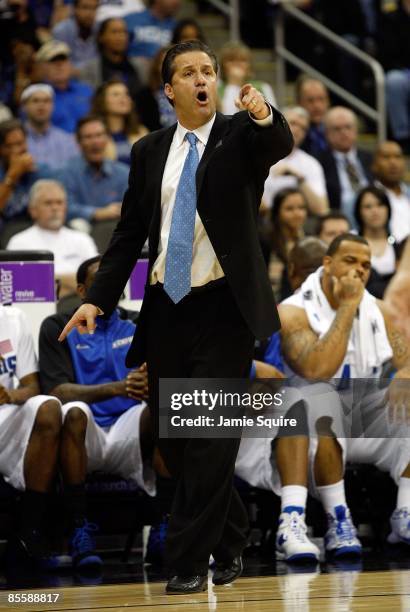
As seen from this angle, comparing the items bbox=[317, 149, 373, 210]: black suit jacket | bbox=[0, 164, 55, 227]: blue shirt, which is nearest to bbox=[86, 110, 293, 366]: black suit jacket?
bbox=[0, 164, 55, 227]: blue shirt

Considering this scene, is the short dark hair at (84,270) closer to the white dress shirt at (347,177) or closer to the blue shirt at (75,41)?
the white dress shirt at (347,177)

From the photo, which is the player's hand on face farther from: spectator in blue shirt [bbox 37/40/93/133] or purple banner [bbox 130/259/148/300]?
spectator in blue shirt [bbox 37/40/93/133]

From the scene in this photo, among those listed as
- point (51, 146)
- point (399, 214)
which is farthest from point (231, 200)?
point (399, 214)

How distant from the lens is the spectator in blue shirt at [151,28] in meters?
11.7

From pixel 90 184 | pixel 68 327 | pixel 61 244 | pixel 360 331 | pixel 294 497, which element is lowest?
pixel 294 497

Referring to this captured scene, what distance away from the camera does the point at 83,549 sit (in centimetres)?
591

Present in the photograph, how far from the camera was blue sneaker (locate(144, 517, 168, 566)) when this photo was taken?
6145 millimetres

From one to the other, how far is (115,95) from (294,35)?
9.50 feet

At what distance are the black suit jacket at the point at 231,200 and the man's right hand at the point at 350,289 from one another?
168cm

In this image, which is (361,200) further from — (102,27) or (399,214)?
(102,27)

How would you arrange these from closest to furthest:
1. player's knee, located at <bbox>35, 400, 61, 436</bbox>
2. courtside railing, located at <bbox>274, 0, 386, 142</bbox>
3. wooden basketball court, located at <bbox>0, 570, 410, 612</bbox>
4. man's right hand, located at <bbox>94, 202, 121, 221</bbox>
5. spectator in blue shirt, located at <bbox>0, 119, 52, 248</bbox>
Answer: wooden basketball court, located at <bbox>0, 570, 410, 612</bbox>, player's knee, located at <bbox>35, 400, 61, 436</bbox>, spectator in blue shirt, located at <bbox>0, 119, 52, 248</bbox>, man's right hand, located at <bbox>94, 202, 121, 221</bbox>, courtside railing, located at <bbox>274, 0, 386, 142</bbox>

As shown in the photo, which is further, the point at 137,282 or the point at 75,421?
the point at 137,282

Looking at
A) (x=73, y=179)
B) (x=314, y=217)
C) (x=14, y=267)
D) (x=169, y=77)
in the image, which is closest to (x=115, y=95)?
(x=73, y=179)

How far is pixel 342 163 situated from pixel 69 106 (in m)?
2.26
